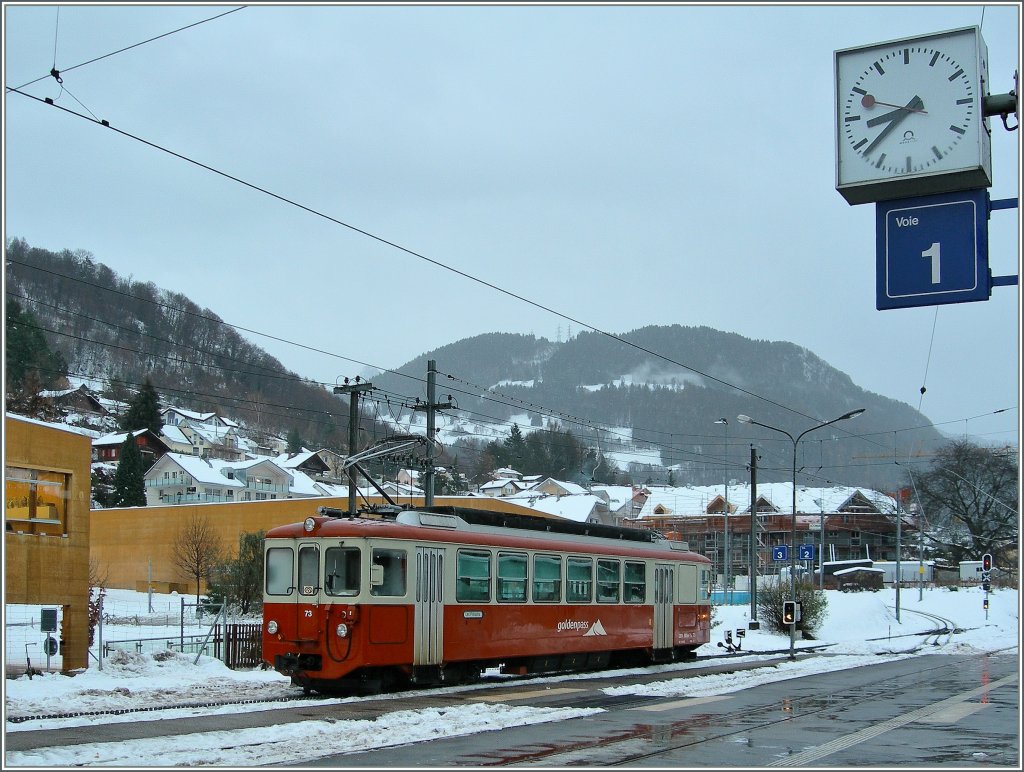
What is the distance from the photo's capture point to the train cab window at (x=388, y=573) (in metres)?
17.9

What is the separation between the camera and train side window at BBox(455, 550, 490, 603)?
64.3 feet

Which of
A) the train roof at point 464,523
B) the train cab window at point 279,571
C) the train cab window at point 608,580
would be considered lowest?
the train cab window at point 608,580

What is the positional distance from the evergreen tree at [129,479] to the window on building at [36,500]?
58.6 m

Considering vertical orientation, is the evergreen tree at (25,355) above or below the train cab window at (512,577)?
above

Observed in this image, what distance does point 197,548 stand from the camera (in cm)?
5681

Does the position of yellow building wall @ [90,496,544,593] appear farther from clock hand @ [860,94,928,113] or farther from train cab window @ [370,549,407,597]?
clock hand @ [860,94,928,113]

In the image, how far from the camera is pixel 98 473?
277ft

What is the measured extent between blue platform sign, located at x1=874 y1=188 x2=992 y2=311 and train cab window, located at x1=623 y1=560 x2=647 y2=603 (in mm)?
15824

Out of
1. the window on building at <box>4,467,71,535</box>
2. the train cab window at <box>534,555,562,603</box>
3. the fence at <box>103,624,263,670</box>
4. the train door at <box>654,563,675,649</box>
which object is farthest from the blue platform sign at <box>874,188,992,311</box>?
the fence at <box>103,624,263,670</box>

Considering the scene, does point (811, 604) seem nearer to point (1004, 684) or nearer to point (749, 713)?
point (1004, 684)

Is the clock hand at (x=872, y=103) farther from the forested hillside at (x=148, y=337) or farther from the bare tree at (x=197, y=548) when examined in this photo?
the forested hillside at (x=148, y=337)

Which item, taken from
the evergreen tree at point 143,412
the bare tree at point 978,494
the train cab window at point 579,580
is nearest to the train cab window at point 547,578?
the train cab window at point 579,580

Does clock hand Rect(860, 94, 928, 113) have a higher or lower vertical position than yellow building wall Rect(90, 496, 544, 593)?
higher

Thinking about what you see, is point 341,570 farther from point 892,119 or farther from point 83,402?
point 83,402
